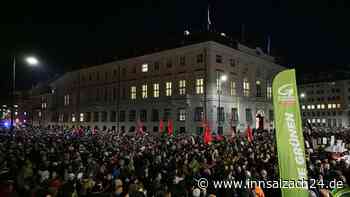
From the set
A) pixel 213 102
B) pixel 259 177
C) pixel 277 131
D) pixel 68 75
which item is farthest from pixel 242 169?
pixel 68 75

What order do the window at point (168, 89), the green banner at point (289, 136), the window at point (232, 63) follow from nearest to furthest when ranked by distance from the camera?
the green banner at point (289, 136) → the window at point (232, 63) → the window at point (168, 89)

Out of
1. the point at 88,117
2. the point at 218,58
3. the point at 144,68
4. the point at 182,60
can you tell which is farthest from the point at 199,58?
the point at 88,117

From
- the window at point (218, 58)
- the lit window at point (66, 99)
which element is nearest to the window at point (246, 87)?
the window at point (218, 58)

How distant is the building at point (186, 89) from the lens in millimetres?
35344

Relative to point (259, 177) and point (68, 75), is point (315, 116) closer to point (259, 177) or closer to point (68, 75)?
point (68, 75)

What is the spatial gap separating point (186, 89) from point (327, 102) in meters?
70.4

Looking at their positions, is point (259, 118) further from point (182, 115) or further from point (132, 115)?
point (132, 115)

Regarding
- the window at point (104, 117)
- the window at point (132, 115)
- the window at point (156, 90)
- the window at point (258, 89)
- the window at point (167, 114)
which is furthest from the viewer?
the window at point (104, 117)

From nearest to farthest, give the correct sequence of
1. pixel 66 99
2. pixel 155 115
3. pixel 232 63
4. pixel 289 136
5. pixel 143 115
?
pixel 289 136 < pixel 232 63 < pixel 155 115 < pixel 143 115 < pixel 66 99

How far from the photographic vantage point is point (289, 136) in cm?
569

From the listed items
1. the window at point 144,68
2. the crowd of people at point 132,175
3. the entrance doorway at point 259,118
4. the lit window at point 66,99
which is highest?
the window at point 144,68

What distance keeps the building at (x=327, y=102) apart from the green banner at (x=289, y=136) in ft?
270

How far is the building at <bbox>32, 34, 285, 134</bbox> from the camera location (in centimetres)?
3534

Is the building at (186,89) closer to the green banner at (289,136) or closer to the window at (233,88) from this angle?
the window at (233,88)
